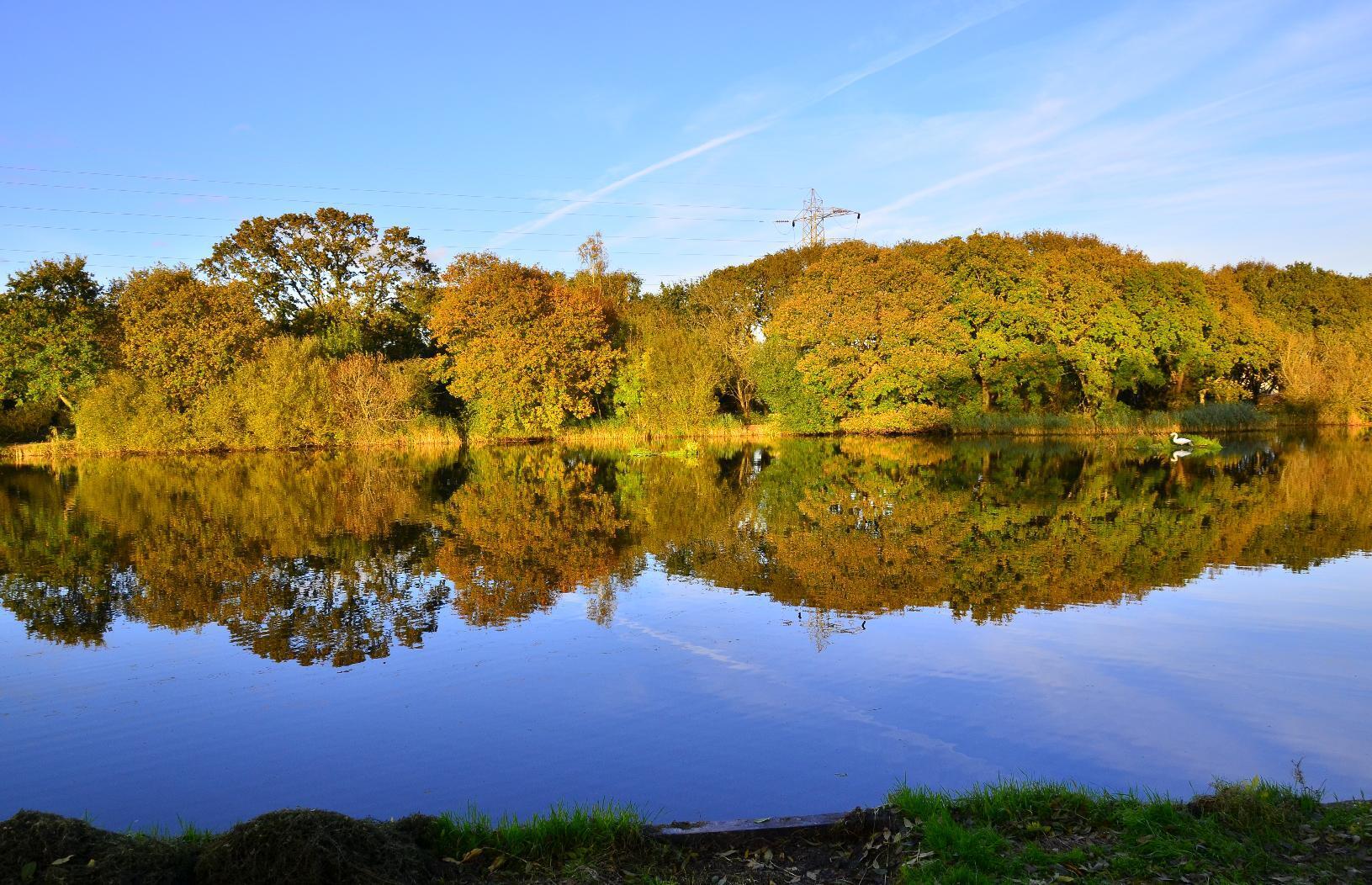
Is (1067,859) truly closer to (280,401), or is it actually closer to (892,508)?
(892,508)

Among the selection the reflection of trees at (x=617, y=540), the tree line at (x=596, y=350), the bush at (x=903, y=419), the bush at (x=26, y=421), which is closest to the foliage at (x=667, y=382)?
the tree line at (x=596, y=350)

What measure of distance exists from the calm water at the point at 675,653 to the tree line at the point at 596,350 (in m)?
25.7

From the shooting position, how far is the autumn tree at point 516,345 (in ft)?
148

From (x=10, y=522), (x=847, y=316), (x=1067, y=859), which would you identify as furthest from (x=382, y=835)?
(x=847, y=316)

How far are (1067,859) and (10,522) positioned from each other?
22566 mm

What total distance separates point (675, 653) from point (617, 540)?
7.09 meters

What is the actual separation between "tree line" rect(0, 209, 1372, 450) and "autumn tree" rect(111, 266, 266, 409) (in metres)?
0.09

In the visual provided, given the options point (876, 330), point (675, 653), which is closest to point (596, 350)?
point (876, 330)

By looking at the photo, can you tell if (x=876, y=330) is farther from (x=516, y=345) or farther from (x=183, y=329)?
(x=183, y=329)

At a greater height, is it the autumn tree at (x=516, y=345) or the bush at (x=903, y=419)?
the autumn tree at (x=516, y=345)

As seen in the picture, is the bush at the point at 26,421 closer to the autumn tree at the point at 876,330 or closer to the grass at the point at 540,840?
the autumn tree at the point at 876,330

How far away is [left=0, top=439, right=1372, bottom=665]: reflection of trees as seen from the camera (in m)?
11.6

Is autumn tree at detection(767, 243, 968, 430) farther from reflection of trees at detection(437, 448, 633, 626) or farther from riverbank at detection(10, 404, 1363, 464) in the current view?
reflection of trees at detection(437, 448, 633, 626)

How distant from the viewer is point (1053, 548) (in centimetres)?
1479
